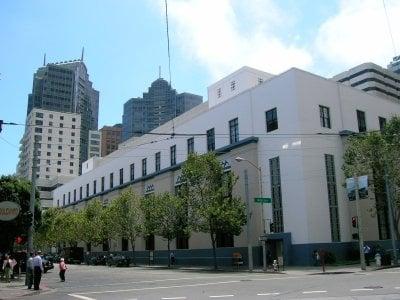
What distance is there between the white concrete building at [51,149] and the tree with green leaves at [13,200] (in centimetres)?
10881

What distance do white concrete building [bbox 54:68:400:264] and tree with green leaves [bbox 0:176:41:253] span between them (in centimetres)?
1744

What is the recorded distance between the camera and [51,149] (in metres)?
155

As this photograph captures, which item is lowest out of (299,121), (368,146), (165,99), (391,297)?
(391,297)

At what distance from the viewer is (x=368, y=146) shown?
40.0m

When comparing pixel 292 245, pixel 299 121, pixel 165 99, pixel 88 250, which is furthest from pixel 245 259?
pixel 88 250

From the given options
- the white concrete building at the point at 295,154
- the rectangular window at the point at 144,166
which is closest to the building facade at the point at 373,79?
the rectangular window at the point at 144,166

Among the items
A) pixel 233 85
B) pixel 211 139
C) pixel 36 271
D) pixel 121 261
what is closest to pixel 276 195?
pixel 211 139

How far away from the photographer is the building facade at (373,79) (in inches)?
5468

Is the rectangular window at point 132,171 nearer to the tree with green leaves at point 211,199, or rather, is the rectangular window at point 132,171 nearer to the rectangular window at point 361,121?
the tree with green leaves at point 211,199

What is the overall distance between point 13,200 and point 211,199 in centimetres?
1630

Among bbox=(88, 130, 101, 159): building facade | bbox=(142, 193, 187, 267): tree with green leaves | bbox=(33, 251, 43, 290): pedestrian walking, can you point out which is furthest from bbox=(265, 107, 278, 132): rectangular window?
bbox=(88, 130, 101, 159): building facade

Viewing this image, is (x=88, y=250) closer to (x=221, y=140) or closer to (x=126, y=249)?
(x=126, y=249)

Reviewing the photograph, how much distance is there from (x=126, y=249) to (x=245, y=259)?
31.4 m

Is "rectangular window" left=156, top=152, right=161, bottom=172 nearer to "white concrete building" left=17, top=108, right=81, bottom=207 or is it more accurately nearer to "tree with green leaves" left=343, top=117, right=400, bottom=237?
"tree with green leaves" left=343, top=117, right=400, bottom=237
